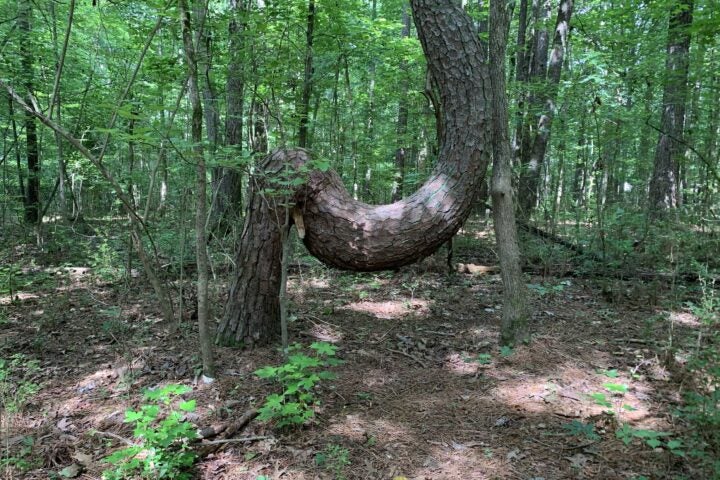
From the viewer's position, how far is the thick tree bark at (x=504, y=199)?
381cm

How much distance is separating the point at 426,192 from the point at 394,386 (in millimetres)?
1682

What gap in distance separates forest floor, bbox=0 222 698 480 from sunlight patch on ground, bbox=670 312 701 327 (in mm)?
25

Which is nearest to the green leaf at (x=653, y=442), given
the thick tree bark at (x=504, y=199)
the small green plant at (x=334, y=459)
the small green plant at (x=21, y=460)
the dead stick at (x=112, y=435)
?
the thick tree bark at (x=504, y=199)

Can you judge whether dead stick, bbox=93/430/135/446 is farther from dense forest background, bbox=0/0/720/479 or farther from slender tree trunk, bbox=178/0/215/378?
slender tree trunk, bbox=178/0/215/378

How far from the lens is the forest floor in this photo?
250 centimetres

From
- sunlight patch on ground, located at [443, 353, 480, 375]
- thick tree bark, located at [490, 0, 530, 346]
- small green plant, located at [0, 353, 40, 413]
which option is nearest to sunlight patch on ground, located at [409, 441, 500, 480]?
sunlight patch on ground, located at [443, 353, 480, 375]

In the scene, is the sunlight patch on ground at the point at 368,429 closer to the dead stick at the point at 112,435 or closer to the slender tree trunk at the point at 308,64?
the dead stick at the point at 112,435

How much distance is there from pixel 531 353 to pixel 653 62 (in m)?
5.74

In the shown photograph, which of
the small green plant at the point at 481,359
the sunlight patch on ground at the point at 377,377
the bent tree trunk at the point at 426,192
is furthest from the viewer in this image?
the small green plant at the point at 481,359

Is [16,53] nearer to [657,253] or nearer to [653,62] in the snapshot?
[653,62]

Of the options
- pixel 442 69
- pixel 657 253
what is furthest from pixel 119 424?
pixel 657 253

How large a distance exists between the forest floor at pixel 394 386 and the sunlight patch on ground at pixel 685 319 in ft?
0.08

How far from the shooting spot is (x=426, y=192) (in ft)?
12.2

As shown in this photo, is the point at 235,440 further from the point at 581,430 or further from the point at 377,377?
the point at 581,430
